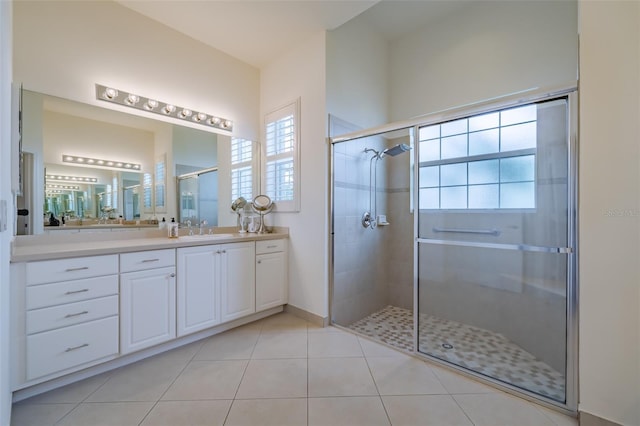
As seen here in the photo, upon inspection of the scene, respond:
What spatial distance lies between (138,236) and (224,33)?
2088mm

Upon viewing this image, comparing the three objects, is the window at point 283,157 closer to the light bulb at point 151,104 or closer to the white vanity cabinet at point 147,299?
the light bulb at point 151,104

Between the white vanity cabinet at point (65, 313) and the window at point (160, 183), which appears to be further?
the window at point (160, 183)

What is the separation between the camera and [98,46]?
7.30ft

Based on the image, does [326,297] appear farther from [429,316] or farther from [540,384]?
[540,384]

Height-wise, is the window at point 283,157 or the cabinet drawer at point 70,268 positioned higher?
the window at point 283,157

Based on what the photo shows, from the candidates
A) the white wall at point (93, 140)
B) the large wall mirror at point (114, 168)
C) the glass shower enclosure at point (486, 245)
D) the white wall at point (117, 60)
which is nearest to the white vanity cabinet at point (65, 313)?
the large wall mirror at point (114, 168)

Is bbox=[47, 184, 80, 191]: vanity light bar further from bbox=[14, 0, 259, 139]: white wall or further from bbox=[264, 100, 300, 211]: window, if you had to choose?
bbox=[264, 100, 300, 211]: window

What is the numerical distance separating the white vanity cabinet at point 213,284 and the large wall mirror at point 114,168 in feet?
2.14

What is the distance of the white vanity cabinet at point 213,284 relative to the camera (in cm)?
214

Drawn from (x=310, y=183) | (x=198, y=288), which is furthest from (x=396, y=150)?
(x=198, y=288)

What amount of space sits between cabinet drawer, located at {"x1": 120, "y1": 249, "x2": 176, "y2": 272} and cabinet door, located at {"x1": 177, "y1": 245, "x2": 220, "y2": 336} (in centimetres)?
8

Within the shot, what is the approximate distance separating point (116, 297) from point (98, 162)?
1248 mm

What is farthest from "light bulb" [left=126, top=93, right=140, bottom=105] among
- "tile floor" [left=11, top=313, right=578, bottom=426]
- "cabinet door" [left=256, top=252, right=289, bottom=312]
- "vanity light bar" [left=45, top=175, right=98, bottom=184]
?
"tile floor" [left=11, top=313, right=578, bottom=426]

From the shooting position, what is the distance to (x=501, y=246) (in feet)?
6.07
